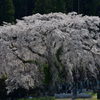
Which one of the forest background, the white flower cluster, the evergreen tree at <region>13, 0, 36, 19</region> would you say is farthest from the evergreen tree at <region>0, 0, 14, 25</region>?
the white flower cluster

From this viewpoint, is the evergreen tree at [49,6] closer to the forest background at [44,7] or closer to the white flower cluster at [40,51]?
the forest background at [44,7]

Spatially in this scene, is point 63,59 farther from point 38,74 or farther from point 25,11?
point 25,11

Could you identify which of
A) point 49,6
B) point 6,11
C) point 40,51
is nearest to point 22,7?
point 49,6

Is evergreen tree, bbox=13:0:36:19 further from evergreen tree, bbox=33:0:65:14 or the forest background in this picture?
evergreen tree, bbox=33:0:65:14

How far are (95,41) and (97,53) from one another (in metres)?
0.93

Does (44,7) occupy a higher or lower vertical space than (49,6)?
lower

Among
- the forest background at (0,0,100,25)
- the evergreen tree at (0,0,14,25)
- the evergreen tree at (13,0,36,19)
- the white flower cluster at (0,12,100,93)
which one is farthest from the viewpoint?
the evergreen tree at (13,0,36,19)

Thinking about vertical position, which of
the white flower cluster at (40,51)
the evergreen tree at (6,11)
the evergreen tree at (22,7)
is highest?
the evergreen tree at (22,7)

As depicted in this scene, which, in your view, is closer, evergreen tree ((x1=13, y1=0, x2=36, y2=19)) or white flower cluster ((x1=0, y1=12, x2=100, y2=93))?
white flower cluster ((x1=0, y1=12, x2=100, y2=93))

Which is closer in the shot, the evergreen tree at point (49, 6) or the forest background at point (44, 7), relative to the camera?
the forest background at point (44, 7)

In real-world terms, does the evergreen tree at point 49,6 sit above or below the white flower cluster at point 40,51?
above

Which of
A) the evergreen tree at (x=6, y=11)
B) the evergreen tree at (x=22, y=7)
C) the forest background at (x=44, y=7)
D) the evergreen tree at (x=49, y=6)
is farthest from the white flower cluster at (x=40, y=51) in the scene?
the evergreen tree at (x=22, y=7)

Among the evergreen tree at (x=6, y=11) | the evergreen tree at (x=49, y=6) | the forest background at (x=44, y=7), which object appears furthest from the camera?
the evergreen tree at (x=49, y=6)

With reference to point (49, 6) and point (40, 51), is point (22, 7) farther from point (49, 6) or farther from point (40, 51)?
point (40, 51)
